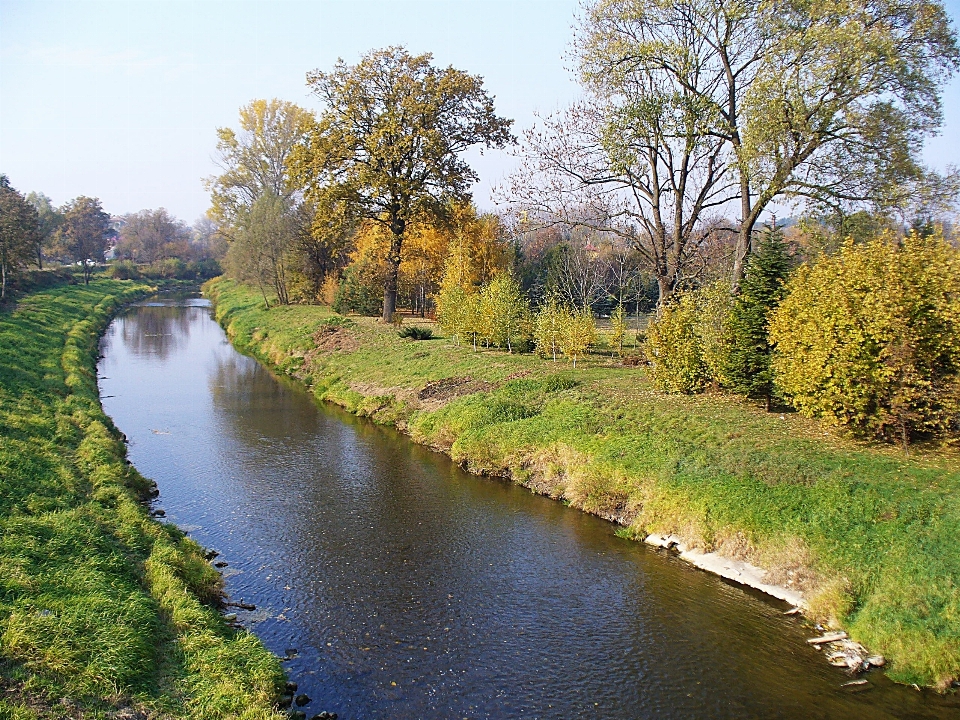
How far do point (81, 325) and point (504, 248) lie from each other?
88.6 ft

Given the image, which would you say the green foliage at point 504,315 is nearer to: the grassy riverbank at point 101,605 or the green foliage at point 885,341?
the green foliage at point 885,341

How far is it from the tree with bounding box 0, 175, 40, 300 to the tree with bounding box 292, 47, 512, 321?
71.4ft

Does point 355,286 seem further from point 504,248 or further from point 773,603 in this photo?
point 773,603

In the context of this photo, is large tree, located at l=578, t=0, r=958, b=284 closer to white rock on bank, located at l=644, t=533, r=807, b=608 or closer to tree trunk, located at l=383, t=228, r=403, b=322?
white rock on bank, located at l=644, t=533, r=807, b=608

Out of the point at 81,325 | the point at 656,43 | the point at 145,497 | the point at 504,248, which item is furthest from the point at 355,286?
the point at 145,497

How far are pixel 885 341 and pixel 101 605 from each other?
1552cm

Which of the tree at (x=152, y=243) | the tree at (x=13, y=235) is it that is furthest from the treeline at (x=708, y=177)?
the tree at (x=152, y=243)

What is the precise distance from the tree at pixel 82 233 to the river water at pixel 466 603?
73839 millimetres

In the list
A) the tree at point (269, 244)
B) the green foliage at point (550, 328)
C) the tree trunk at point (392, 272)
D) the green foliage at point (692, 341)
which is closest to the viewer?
the green foliage at point (692, 341)

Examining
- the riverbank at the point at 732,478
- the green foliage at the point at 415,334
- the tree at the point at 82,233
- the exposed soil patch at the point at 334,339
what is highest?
the tree at the point at 82,233

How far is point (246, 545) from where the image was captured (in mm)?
14867

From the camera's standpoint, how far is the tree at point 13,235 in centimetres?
4459

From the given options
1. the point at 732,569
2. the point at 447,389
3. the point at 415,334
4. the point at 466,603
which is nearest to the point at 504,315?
the point at 447,389

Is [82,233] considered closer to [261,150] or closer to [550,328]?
[261,150]
